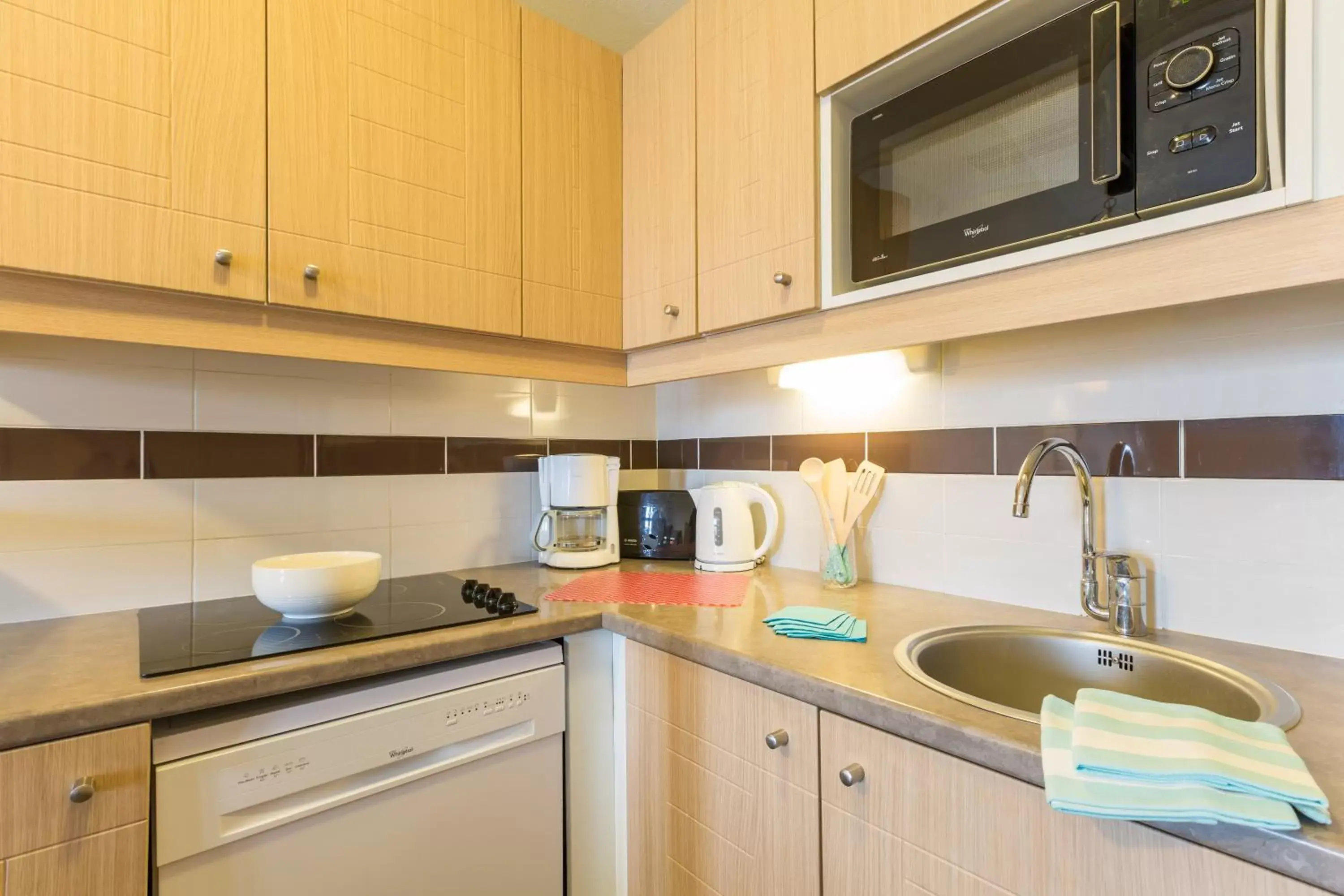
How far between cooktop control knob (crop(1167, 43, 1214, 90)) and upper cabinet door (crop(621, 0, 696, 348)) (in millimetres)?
836

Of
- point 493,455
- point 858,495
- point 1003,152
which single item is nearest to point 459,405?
point 493,455

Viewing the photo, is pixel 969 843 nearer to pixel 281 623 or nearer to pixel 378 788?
pixel 378 788

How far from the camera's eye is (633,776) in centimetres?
122

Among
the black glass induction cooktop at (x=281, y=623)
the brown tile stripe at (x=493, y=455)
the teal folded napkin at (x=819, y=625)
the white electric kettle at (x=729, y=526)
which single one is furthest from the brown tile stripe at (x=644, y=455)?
the teal folded napkin at (x=819, y=625)

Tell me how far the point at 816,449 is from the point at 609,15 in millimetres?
1177

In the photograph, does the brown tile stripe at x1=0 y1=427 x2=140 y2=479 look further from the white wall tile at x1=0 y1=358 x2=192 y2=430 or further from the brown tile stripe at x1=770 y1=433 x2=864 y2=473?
the brown tile stripe at x1=770 y1=433 x2=864 y2=473

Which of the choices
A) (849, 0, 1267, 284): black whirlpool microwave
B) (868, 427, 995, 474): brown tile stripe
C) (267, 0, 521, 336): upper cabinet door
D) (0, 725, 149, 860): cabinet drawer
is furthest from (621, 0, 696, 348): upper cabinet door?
(0, 725, 149, 860): cabinet drawer

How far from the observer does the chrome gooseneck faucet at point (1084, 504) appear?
1.02 m

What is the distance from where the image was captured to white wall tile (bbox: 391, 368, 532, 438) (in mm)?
1547

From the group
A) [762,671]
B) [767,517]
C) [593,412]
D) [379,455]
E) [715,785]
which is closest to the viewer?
[762,671]

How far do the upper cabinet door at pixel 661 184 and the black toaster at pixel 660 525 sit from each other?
1.42ft

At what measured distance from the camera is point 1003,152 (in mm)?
938

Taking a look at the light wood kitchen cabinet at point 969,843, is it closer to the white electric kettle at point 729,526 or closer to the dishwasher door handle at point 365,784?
the dishwasher door handle at point 365,784

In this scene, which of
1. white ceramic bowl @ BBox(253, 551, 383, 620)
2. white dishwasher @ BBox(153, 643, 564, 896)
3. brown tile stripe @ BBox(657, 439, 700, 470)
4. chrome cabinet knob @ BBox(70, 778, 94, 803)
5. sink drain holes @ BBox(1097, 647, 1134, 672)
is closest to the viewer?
chrome cabinet knob @ BBox(70, 778, 94, 803)
